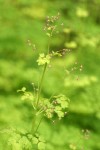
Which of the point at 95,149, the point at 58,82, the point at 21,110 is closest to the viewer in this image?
the point at 95,149


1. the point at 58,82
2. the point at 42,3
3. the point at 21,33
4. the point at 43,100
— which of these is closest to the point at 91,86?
the point at 58,82

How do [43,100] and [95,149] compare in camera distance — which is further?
[95,149]

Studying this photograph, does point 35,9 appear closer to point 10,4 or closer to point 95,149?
point 10,4

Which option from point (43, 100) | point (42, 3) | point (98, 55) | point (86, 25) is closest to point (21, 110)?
point (43, 100)

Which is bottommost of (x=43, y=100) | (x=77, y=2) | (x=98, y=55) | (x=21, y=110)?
(x=43, y=100)

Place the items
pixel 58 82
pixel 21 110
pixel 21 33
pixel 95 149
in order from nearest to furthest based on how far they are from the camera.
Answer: pixel 95 149
pixel 21 110
pixel 58 82
pixel 21 33

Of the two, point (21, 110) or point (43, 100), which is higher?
point (21, 110)
